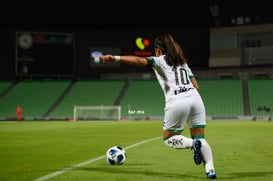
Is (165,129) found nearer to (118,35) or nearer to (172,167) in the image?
(172,167)

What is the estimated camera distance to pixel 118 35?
168 feet

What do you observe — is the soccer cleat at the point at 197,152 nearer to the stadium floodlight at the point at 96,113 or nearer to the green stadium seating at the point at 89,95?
the stadium floodlight at the point at 96,113

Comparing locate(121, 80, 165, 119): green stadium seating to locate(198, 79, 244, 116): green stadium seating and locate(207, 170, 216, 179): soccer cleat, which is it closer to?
locate(198, 79, 244, 116): green stadium seating

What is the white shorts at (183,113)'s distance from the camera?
6734mm

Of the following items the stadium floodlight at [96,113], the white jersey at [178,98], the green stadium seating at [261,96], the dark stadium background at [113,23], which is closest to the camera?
the white jersey at [178,98]

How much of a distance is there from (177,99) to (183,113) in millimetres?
235

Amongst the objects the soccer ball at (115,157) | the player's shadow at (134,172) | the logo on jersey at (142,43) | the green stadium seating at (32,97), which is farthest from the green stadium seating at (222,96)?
the player's shadow at (134,172)

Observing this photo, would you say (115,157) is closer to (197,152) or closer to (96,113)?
(197,152)

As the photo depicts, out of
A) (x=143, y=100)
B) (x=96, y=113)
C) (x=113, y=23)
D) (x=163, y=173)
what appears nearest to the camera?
(x=163, y=173)

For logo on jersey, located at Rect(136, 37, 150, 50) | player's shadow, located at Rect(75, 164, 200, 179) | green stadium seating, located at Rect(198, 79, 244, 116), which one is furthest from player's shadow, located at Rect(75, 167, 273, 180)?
logo on jersey, located at Rect(136, 37, 150, 50)

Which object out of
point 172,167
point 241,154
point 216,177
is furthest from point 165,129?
point 241,154

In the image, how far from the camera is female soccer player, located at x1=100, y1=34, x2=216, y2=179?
22.1 ft

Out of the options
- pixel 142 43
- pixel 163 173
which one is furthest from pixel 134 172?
pixel 142 43

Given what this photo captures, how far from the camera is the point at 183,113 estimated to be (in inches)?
265
